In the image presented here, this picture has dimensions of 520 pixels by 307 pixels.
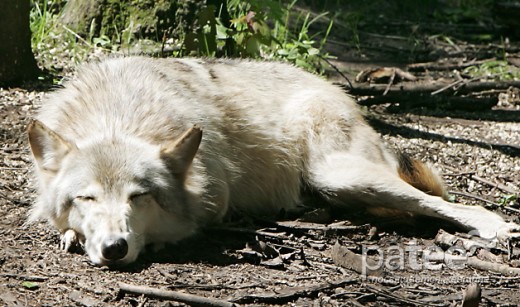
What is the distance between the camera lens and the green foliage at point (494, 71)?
874cm

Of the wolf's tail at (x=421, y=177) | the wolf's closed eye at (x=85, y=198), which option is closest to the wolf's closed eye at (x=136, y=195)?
the wolf's closed eye at (x=85, y=198)

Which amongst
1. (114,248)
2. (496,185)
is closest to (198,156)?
(114,248)

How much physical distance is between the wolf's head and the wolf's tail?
5.62 feet

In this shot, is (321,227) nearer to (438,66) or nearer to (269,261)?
(269,261)

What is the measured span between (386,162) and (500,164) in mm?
1366

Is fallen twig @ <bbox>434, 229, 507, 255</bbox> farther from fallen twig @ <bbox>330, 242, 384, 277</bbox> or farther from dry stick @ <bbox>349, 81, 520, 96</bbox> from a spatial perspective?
dry stick @ <bbox>349, 81, 520, 96</bbox>

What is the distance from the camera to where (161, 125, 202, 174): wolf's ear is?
4.54 meters

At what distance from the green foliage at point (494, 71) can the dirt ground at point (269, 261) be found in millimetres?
2394

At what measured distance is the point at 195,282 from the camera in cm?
413

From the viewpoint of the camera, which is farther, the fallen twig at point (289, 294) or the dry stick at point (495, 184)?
the dry stick at point (495, 184)

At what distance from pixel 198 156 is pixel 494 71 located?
5.18 meters

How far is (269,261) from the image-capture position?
4.62m

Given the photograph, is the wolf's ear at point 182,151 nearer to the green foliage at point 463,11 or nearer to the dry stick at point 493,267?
the dry stick at point 493,267

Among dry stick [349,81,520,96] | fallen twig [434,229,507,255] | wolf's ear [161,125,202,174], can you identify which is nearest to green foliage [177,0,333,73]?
dry stick [349,81,520,96]
